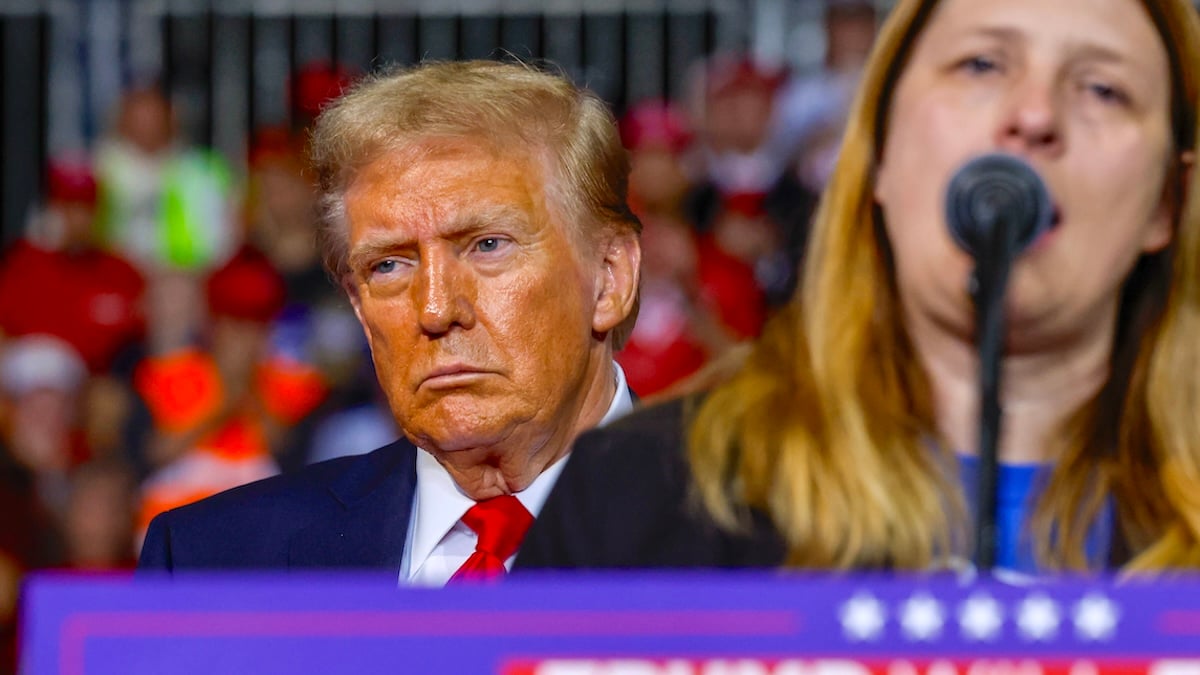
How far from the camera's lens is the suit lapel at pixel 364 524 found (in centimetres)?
238

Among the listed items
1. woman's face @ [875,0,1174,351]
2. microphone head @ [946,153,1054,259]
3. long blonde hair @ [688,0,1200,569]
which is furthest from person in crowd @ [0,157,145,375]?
microphone head @ [946,153,1054,259]

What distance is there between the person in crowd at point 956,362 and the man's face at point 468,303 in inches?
21.4

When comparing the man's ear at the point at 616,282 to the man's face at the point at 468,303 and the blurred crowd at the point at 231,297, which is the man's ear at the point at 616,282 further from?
the blurred crowd at the point at 231,297

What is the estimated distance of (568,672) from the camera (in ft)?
4.23

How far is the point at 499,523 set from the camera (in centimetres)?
239

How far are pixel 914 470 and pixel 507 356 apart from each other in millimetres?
781

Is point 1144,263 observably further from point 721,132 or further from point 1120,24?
point 721,132

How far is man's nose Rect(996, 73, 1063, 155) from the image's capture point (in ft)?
5.48

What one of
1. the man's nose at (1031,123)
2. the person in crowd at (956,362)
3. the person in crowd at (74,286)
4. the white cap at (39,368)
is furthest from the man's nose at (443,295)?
the person in crowd at (74,286)

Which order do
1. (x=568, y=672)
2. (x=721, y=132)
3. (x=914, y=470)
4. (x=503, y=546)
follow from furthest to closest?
(x=721, y=132)
(x=503, y=546)
(x=914, y=470)
(x=568, y=672)

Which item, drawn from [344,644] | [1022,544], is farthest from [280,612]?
[1022,544]

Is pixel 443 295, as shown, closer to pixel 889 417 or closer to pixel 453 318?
pixel 453 318

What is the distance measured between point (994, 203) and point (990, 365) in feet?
0.42

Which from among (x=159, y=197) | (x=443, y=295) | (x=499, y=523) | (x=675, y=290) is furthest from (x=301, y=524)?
(x=159, y=197)
